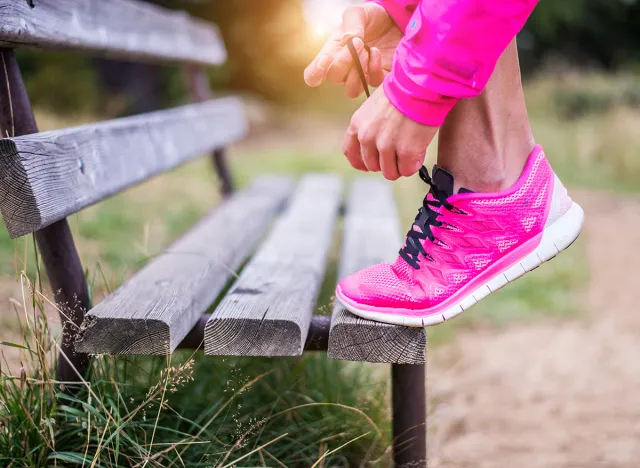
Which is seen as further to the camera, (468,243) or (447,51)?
(468,243)

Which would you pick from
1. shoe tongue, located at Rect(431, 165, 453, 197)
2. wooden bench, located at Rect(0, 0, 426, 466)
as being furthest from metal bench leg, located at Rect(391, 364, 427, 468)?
shoe tongue, located at Rect(431, 165, 453, 197)

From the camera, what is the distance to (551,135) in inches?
281

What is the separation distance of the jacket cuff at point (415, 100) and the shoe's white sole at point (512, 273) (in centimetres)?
34

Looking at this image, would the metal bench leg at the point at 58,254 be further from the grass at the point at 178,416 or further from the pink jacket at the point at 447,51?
the pink jacket at the point at 447,51

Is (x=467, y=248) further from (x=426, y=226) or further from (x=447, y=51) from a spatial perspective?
(x=447, y=51)

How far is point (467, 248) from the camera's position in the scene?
1.24m

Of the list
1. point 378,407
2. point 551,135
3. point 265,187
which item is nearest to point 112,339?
point 378,407

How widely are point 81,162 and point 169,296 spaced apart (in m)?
0.37

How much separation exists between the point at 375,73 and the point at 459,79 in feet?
1.07

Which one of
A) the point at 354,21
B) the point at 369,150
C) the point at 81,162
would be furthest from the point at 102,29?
the point at 369,150

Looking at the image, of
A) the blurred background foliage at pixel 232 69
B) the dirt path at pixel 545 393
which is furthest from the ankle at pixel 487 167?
the blurred background foliage at pixel 232 69

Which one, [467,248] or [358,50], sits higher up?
[358,50]

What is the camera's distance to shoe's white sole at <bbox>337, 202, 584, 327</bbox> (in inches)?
46.4

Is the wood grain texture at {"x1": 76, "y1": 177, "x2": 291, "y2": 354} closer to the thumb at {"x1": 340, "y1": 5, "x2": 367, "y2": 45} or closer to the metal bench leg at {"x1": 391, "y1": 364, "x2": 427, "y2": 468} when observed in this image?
the metal bench leg at {"x1": 391, "y1": 364, "x2": 427, "y2": 468}
